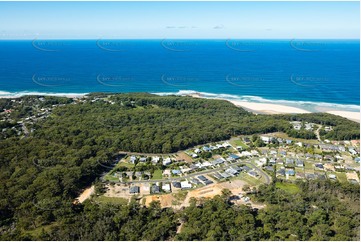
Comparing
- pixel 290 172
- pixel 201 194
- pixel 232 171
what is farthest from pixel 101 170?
pixel 290 172

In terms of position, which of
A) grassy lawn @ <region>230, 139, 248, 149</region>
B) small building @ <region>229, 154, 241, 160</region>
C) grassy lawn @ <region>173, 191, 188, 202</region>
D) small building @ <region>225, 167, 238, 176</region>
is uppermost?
grassy lawn @ <region>230, 139, 248, 149</region>

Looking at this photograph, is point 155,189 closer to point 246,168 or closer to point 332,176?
point 246,168

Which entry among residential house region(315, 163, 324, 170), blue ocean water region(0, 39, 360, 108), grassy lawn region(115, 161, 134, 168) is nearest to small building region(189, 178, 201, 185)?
grassy lawn region(115, 161, 134, 168)

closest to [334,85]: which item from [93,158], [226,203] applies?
[226,203]

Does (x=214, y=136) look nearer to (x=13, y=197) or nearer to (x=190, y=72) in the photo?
(x=13, y=197)

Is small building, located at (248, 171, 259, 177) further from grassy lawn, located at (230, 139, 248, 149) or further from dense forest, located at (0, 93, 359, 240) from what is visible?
grassy lawn, located at (230, 139, 248, 149)

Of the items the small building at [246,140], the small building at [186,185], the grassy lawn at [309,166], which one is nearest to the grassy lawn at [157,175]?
the small building at [186,185]
